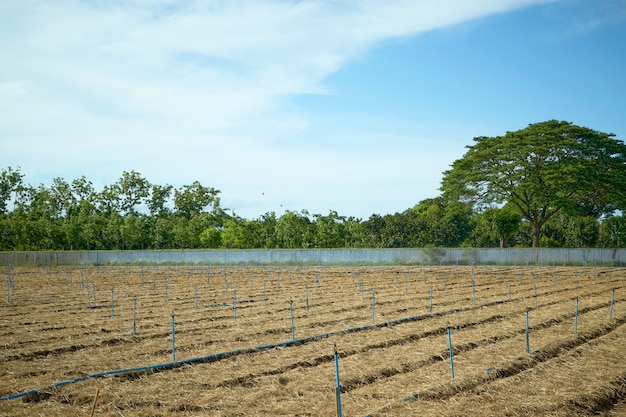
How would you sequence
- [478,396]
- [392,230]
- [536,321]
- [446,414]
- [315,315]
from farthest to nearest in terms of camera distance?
[392,230] < [315,315] < [536,321] < [478,396] < [446,414]

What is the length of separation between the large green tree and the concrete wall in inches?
136

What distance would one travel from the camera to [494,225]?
53625mm

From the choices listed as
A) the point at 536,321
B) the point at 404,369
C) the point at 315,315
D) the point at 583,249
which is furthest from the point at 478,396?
the point at 583,249

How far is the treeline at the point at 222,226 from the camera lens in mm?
55938

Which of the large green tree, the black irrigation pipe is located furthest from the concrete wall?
the black irrigation pipe

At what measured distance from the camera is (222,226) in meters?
72.1

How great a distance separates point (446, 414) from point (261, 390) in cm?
289

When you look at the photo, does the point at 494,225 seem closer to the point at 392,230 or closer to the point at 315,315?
the point at 392,230

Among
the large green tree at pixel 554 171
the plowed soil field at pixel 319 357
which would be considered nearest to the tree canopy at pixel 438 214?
the large green tree at pixel 554 171

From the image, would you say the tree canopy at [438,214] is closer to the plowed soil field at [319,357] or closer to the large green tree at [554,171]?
the large green tree at [554,171]

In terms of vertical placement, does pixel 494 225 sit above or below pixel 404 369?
above

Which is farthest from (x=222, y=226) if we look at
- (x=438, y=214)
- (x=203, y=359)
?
(x=203, y=359)

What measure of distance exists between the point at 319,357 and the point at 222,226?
60927mm

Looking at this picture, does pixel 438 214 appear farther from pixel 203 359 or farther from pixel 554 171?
pixel 203 359
